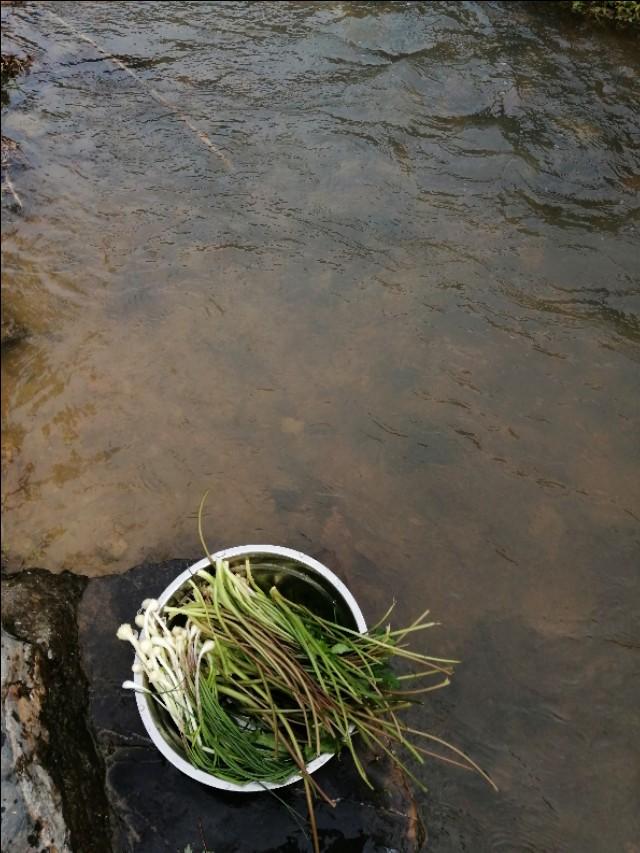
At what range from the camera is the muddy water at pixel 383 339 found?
274 cm

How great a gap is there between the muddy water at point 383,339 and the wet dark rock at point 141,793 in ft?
1.05

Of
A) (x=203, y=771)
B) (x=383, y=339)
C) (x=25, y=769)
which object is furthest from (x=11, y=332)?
(x=203, y=771)

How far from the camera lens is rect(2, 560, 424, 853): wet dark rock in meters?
2.20

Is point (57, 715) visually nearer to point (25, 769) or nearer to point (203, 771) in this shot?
point (25, 769)

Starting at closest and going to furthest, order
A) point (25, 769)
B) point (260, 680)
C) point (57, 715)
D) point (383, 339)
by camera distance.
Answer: point (25, 769) → point (260, 680) → point (57, 715) → point (383, 339)

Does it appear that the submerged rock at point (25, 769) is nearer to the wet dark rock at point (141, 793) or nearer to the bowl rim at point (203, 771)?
the wet dark rock at point (141, 793)

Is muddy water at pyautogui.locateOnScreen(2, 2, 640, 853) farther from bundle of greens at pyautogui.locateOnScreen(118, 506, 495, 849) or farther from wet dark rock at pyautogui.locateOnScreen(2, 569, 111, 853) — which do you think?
bundle of greens at pyautogui.locateOnScreen(118, 506, 495, 849)

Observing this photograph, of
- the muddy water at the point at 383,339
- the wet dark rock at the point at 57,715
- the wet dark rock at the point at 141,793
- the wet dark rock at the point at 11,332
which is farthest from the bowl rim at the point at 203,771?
the wet dark rock at the point at 11,332

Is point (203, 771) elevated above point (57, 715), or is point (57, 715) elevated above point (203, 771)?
point (203, 771)

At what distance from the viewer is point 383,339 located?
3.47m

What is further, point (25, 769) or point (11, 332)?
point (11, 332)

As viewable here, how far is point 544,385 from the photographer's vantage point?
10.9ft

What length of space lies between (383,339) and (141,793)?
233cm

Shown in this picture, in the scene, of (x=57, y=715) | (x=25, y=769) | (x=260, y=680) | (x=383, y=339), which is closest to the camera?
(x=25, y=769)
